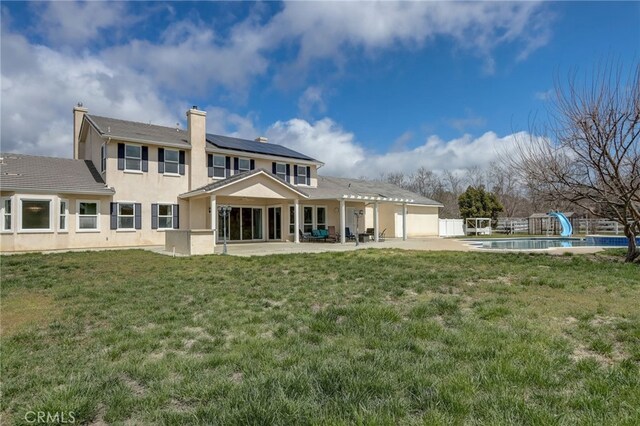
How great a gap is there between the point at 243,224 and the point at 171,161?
566 centimetres

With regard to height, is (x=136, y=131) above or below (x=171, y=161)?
above

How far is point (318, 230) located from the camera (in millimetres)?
24703

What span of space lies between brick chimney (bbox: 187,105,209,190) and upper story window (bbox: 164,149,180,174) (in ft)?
2.54

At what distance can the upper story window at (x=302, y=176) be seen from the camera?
2706 cm

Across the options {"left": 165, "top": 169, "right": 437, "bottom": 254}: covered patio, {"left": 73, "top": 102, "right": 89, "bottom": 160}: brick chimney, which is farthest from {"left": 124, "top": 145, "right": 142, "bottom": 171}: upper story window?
{"left": 73, "top": 102, "right": 89, "bottom": 160}: brick chimney

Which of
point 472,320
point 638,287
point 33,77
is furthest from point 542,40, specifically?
point 33,77

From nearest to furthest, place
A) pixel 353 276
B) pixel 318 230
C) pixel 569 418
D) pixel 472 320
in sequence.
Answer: pixel 569 418, pixel 472 320, pixel 353 276, pixel 318 230

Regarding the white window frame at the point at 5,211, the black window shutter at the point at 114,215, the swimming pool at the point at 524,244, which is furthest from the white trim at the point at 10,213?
the swimming pool at the point at 524,244

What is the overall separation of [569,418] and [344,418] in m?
1.57

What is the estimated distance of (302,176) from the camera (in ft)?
89.5

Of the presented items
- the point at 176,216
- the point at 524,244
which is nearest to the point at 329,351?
the point at 176,216

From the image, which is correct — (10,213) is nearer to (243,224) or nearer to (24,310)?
(243,224)

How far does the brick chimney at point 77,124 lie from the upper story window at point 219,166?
31.0ft

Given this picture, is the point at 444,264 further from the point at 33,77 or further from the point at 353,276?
the point at 33,77
